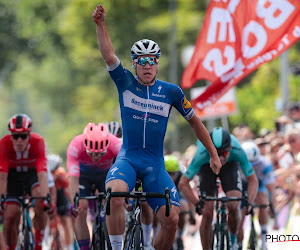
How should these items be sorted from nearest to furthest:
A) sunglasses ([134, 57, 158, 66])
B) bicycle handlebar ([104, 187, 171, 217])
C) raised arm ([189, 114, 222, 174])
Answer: bicycle handlebar ([104, 187, 171, 217]), sunglasses ([134, 57, 158, 66]), raised arm ([189, 114, 222, 174])

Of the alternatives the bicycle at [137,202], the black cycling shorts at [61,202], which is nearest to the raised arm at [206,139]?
the bicycle at [137,202]

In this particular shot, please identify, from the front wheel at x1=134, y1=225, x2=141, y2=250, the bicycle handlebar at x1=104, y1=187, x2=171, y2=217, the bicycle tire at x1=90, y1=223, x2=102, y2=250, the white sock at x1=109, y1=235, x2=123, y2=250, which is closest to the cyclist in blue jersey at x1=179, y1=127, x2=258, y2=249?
the bicycle tire at x1=90, y1=223, x2=102, y2=250

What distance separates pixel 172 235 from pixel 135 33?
114 ft

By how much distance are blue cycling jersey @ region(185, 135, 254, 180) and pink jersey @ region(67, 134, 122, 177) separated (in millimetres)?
999

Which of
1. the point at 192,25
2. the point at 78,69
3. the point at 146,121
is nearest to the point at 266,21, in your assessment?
the point at 146,121

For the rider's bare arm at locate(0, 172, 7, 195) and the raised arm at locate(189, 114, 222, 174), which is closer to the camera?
the raised arm at locate(189, 114, 222, 174)

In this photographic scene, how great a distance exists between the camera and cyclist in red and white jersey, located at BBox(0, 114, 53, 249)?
10742 millimetres

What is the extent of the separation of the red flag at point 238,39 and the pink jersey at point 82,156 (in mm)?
1906

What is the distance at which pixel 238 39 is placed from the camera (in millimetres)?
12039

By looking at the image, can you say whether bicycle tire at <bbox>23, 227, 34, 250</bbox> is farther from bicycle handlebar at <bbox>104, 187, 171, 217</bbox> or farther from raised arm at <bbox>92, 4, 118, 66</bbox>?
raised arm at <bbox>92, 4, 118, 66</bbox>

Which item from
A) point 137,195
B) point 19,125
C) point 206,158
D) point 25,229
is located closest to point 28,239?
point 25,229

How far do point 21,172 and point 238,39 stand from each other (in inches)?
147

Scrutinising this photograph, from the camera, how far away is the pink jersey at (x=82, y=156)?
10.5 metres

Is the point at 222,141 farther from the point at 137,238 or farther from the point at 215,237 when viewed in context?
the point at 137,238
